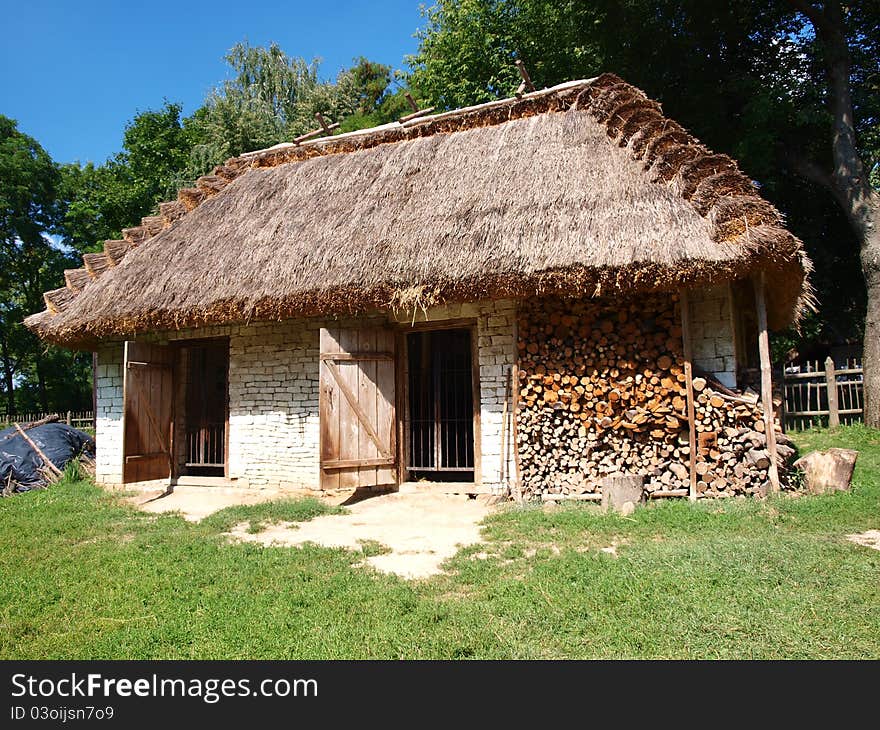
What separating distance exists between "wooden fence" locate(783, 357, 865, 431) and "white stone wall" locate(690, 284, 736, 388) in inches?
260

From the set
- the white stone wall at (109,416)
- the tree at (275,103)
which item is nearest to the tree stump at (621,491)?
the white stone wall at (109,416)

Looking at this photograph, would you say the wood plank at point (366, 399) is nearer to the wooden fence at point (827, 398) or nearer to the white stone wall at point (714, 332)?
the white stone wall at point (714, 332)

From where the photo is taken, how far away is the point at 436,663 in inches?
116

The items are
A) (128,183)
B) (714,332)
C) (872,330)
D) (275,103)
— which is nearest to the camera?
(714,332)

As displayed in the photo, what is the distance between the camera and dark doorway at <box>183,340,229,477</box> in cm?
977

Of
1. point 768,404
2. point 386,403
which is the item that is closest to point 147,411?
point 386,403

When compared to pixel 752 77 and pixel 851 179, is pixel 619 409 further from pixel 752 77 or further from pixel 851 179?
pixel 752 77

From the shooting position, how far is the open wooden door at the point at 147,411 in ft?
28.1

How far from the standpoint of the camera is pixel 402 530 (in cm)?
600

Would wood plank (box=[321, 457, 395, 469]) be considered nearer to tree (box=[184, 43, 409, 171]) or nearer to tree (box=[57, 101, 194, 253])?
tree (box=[184, 43, 409, 171])

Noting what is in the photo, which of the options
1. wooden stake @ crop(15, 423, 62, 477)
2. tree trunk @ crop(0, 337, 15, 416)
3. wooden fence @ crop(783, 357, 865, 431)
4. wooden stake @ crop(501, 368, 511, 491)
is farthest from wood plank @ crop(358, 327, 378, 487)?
tree trunk @ crop(0, 337, 15, 416)

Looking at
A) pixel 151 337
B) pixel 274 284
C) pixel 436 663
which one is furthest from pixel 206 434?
pixel 436 663

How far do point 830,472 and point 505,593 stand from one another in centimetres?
445

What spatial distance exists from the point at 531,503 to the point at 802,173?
386 inches
